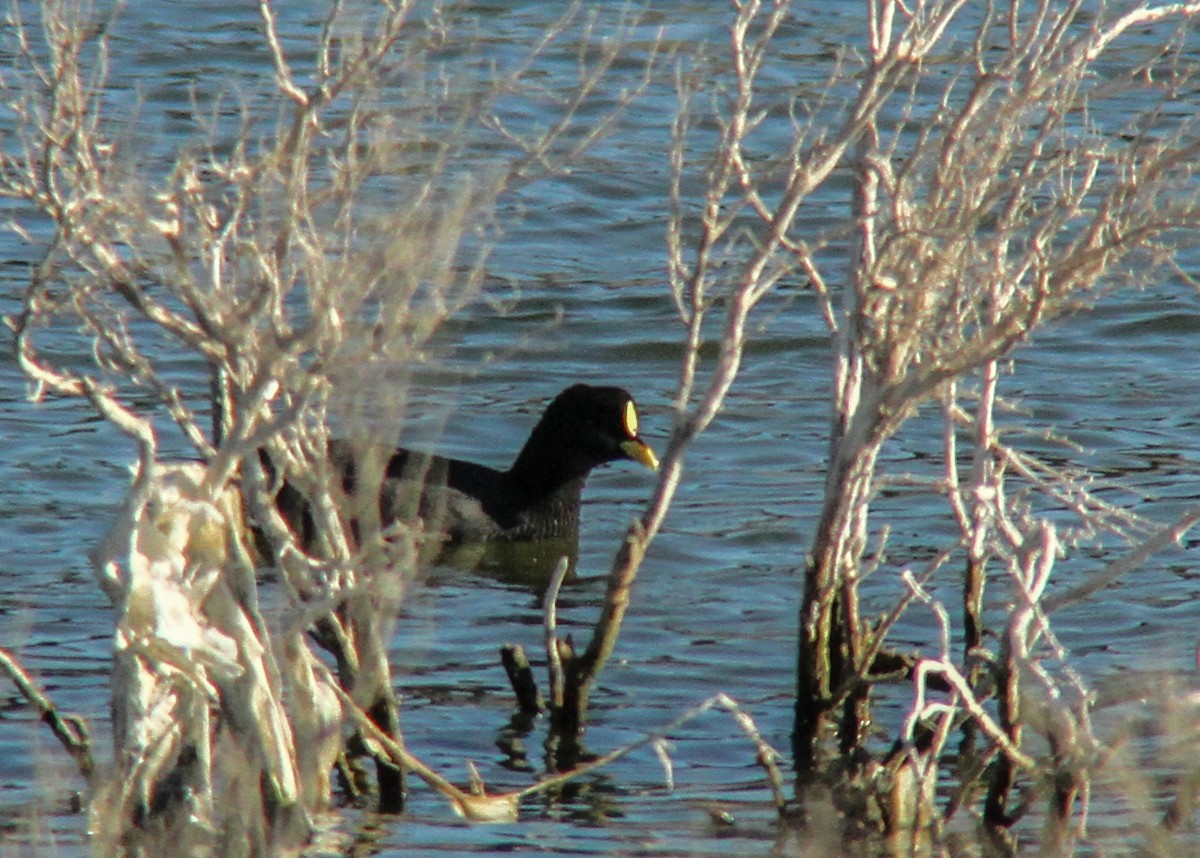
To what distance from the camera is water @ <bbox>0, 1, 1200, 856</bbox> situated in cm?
759

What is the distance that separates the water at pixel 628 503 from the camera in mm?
7590

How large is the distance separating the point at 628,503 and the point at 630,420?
3.01ft

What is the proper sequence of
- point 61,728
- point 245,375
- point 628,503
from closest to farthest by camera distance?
point 245,375
point 61,728
point 628,503

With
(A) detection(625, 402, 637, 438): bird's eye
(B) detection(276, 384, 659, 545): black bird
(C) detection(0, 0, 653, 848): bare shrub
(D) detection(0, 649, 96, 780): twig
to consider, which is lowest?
(B) detection(276, 384, 659, 545): black bird

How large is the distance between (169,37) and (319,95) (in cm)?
1427

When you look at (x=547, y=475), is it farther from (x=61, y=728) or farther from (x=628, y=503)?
(x=61, y=728)

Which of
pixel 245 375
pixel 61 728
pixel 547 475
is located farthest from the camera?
pixel 547 475

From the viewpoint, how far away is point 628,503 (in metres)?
13.0

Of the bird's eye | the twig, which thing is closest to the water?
the twig

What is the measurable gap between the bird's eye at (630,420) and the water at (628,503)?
0.49m

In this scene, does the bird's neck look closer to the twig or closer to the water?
the water

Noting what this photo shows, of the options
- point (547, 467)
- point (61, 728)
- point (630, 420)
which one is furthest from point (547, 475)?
point (61, 728)

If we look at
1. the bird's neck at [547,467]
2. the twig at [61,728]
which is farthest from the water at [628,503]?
the bird's neck at [547,467]

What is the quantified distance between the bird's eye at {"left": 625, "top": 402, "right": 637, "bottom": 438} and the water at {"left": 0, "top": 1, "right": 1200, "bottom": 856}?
0.49 metres
